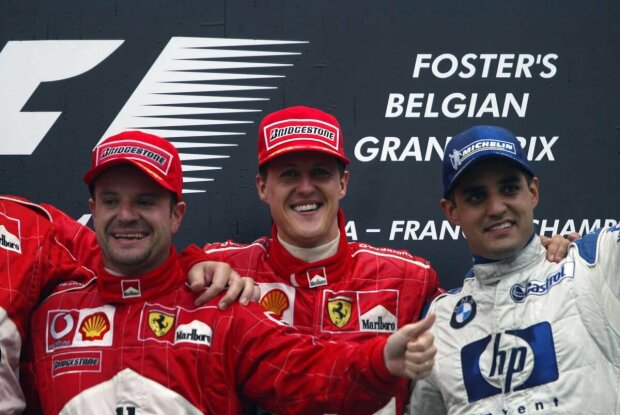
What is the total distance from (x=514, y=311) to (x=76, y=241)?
1.34 m

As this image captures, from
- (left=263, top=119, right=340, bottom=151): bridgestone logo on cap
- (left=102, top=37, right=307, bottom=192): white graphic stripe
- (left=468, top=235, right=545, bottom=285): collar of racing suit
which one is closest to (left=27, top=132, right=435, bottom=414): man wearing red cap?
(left=263, top=119, right=340, bottom=151): bridgestone logo on cap

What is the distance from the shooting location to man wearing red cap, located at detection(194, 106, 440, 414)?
259 cm

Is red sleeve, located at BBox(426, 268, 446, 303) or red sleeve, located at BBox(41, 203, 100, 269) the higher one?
red sleeve, located at BBox(41, 203, 100, 269)

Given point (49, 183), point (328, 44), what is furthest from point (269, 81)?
point (49, 183)

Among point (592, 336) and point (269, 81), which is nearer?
point (592, 336)

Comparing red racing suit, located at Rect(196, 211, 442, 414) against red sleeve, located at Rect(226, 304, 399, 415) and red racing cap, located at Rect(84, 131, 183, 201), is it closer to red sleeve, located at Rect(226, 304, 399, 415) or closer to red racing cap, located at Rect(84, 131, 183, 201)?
red sleeve, located at Rect(226, 304, 399, 415)

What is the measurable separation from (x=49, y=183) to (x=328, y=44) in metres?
1.14

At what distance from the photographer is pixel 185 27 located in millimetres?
3203

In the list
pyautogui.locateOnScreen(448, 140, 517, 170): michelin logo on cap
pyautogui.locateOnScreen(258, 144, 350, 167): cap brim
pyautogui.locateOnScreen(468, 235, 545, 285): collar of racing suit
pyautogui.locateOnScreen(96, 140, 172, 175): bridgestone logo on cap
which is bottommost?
pyautogui.locateOnScreen(468, 235, 545, 285): collar of racing suit

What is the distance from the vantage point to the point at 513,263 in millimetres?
2426

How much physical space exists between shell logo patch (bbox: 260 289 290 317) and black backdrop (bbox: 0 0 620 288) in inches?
22.3

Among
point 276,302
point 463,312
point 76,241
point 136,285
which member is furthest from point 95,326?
point 463,312

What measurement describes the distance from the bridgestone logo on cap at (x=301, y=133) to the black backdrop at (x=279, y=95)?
537mm

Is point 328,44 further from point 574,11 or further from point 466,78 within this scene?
point 574,11
